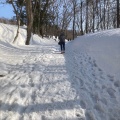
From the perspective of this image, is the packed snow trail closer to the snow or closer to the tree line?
the snow

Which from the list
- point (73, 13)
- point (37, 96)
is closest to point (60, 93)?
point (37, 96)

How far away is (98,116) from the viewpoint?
212 inches

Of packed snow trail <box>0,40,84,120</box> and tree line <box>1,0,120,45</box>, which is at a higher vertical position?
tree line <box>1,0,120,45</box>

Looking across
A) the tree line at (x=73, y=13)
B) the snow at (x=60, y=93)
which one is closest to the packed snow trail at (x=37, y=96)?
the snow at (x=60, y=93)

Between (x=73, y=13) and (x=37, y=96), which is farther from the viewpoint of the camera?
(x=73, y=13)

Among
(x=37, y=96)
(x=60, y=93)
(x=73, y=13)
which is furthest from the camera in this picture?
(x=73, y=13)

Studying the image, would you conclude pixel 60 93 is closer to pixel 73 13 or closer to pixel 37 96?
pixel 37 96

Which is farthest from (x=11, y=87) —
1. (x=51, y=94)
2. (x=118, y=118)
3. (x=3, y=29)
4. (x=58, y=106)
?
(x=3, y=29)

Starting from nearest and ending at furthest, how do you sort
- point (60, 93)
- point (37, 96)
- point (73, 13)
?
1. point (37, 96)
2. point (60, 93)
3. point (73, 13)

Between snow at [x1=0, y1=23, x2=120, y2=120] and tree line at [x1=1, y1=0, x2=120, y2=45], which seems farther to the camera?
tree line at [x1=1, y1=0, x2=120, y2=45]

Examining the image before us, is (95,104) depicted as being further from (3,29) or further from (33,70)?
(3,29)

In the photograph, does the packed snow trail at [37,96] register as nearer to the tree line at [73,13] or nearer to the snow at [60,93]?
the snow at [60,93]

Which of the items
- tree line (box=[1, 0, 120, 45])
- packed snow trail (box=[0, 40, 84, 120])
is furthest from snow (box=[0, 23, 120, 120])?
tree line (box=[1, 0, 120, 45])

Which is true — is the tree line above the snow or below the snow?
above
